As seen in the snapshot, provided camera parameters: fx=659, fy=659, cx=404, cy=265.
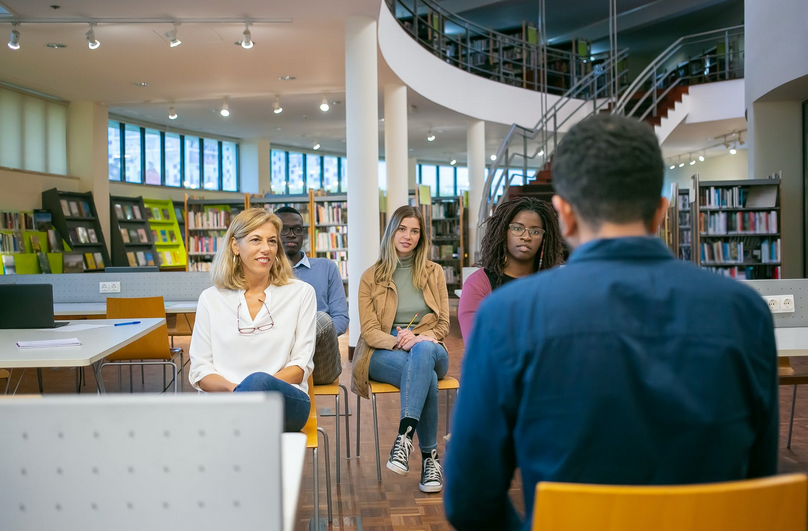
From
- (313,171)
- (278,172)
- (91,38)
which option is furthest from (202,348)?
(313,171)

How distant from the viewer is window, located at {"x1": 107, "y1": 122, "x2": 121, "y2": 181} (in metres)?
11.9

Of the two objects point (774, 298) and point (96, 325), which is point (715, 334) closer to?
point (774, 298)

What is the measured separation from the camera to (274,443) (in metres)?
1.01

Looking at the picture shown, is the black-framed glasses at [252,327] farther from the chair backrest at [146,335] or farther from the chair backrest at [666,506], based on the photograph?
the chair backrest at [146,335]

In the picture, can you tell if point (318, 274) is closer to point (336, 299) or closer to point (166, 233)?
point (336, 299)

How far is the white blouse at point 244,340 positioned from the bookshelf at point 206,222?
8.88 meters

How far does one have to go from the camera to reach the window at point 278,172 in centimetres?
1548

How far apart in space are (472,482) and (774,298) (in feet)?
9.46

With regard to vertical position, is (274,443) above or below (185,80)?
below

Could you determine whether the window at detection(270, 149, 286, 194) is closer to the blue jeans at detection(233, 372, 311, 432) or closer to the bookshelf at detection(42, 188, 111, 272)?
the bookshelf at detection(42, 188, 111, 272)

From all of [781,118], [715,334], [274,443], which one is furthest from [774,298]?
[781,118]

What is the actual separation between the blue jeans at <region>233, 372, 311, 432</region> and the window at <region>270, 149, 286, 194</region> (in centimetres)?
1354

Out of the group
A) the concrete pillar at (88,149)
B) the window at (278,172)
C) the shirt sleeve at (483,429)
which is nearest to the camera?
the shirt sleeve at (483,429)

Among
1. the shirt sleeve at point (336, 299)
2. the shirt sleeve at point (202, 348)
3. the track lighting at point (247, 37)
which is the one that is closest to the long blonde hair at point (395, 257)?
the shirt sleeve at point (336, 299)
